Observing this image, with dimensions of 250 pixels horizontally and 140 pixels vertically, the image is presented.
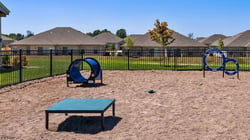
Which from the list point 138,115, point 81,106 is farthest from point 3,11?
point 81,106

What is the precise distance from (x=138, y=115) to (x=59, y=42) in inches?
1921

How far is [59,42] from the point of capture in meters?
55.5

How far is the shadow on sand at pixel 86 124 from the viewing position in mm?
6977

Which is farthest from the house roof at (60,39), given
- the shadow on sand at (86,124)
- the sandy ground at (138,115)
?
the shadow on sand at (86,124)

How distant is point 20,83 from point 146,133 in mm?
8861

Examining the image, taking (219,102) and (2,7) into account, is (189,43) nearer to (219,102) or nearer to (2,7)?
(2,7)

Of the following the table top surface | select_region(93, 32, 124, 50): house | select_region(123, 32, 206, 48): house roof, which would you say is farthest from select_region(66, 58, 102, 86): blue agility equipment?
select_region(93, 32, 124, 50): house

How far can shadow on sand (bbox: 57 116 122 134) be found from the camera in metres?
6.98

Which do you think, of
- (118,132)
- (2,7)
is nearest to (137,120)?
(118,132)

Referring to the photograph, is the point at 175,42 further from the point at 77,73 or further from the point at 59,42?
the point at 77,73

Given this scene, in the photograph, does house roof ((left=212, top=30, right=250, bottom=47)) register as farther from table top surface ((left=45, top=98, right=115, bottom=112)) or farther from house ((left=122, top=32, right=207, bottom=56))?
table top surface ((left=45, top=98, right=115, bottom=112))

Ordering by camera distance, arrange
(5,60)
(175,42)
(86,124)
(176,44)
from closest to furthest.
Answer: (86,124) → (5,60) → (176,44) → (175,42)

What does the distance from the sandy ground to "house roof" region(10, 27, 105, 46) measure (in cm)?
4312

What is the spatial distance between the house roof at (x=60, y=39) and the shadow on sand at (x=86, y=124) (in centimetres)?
4788
